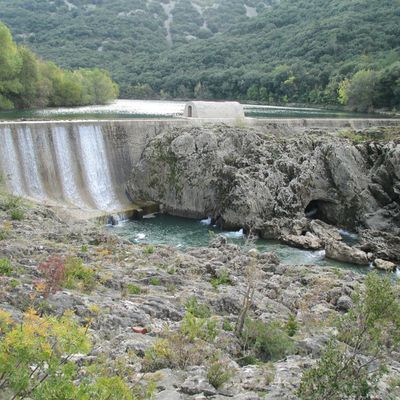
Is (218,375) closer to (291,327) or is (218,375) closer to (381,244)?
(291,327)

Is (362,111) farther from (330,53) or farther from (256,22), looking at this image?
(256,22)

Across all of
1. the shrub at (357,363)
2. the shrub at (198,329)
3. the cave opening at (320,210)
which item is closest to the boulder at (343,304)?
the shrub at (198,329)

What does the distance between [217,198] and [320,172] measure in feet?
23.3

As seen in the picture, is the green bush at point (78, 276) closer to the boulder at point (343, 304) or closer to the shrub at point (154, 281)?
the shrub at point (154, 281)

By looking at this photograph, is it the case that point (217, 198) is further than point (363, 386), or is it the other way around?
point (217, 198)

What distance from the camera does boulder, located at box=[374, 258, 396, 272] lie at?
82.5 ft

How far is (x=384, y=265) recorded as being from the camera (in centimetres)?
2531

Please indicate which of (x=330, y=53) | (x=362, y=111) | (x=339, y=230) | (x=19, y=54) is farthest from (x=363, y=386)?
(x=330, y=53)

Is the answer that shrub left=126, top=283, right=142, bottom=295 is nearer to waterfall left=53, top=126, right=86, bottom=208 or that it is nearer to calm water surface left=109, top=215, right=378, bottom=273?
calm water surface left=109, top=215, right=378, bottom=273

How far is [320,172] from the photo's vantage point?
33656mm

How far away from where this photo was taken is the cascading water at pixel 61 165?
30605 mm

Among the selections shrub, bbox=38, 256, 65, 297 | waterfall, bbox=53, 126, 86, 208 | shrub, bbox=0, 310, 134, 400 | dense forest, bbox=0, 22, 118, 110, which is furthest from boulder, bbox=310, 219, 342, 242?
dense forest, bbox=0, 22, 118, 110

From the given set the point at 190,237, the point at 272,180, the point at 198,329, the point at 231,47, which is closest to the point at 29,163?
the point at 190,237

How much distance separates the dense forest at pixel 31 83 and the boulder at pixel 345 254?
3776 cm
